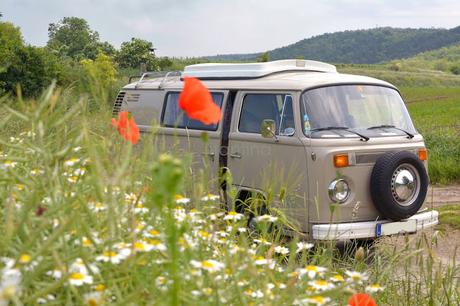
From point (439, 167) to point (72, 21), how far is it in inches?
3829

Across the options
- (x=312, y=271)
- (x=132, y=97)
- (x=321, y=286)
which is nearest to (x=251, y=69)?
(x=132, y=97)

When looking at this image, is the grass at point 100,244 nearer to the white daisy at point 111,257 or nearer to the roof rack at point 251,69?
the white daisy at point 111,257

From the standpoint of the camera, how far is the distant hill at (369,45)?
134 meters

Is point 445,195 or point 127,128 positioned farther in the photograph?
point 445,195

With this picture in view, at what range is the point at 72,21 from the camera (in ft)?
342

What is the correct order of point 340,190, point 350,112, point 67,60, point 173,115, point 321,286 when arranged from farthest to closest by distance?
1. point 67,60
2. point 173,115
3. point 350,112
4. point 340,190
5. point 321,286

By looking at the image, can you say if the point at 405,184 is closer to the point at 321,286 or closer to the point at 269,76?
the point at 269,76

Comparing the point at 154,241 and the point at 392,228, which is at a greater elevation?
the point at 154,241

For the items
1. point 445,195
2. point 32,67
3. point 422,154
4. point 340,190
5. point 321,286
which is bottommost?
point 445,195

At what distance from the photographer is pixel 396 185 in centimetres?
678

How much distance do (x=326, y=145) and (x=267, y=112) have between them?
0.91 m

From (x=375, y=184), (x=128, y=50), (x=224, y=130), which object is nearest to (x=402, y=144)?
(x=375, y=184)

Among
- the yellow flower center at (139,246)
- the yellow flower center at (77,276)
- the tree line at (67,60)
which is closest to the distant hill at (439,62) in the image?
the tree line at (67,60)

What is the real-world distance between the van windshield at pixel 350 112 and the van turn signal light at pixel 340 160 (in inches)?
8.7
